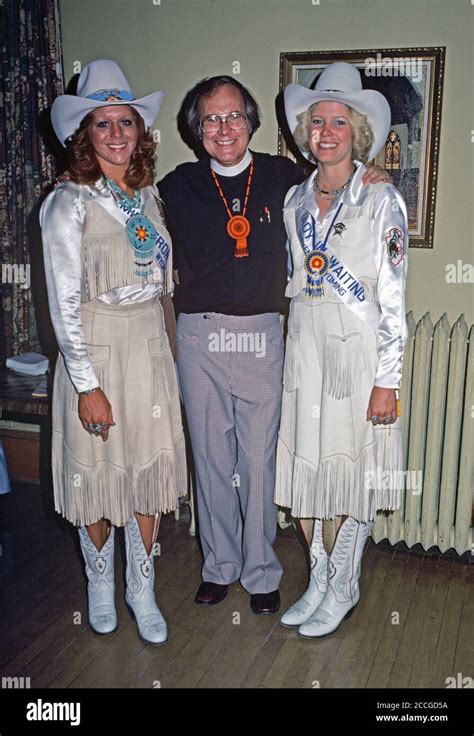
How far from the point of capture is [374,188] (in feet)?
6.95

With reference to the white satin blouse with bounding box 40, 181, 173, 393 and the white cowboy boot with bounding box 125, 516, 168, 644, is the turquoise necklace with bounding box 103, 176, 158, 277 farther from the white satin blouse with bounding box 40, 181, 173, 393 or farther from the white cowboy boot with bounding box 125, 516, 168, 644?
the white cowboy boot with bounding box 125, 516, 168, 644

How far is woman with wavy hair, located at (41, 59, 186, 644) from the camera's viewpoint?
2.12 m

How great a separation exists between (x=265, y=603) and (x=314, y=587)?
191 millimetres

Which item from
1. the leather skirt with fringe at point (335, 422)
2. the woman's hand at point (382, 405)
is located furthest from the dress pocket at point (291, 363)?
the woman's hand at point (382, 405)

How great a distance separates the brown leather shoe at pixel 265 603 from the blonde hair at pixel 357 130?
5.14ft

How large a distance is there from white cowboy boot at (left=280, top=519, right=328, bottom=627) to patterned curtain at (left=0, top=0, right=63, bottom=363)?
1859mm

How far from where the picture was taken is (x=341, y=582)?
95.0 inches

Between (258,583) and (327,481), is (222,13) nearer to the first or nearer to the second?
(327,481)


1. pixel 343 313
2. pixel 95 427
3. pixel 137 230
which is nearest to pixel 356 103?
pixel 343 313
